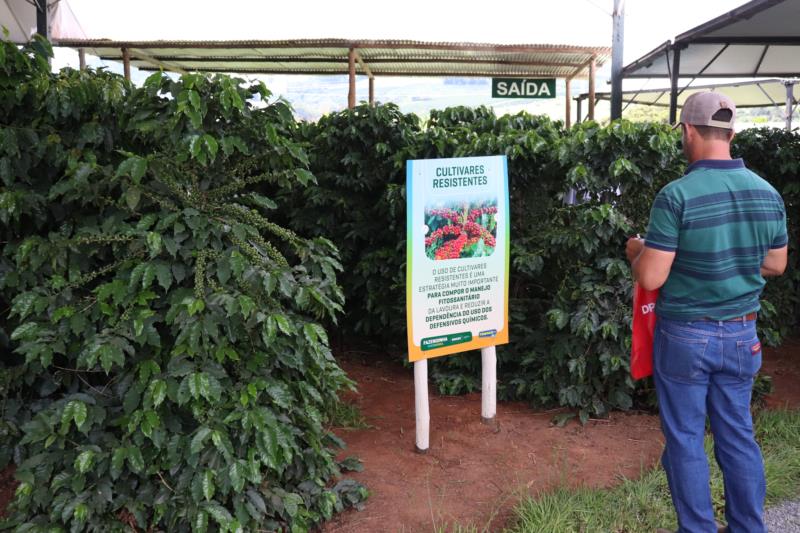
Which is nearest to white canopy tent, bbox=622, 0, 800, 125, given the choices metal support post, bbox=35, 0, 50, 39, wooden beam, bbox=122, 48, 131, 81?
wooden beam, bbox=122, 48, 131, 81

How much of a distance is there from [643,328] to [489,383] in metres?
1.54

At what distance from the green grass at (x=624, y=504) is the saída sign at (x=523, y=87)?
21.0 ft

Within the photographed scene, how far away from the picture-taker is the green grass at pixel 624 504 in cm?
312

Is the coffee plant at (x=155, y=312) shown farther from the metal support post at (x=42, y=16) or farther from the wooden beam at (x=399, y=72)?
the wooden beam at (x=399, y=72)

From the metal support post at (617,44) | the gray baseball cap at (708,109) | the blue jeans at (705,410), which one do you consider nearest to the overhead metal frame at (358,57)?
the metal support post at (617,44)

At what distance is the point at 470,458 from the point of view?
394cm

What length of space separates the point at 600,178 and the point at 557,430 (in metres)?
1.62

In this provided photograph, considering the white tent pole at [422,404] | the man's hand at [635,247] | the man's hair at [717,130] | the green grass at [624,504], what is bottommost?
the green grass at [624,504]

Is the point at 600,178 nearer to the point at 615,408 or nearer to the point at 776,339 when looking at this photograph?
the point at 615,408

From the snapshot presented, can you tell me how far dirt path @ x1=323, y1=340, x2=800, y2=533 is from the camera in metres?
3.33

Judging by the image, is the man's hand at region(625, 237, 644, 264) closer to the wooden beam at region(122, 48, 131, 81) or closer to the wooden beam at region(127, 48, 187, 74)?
the wooden beam at region(127, 48, 187, 74)

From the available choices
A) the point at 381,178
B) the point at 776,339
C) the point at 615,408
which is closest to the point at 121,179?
the point at 381,178

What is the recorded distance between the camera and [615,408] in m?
4.62

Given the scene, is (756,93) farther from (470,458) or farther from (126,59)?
(470,458)
